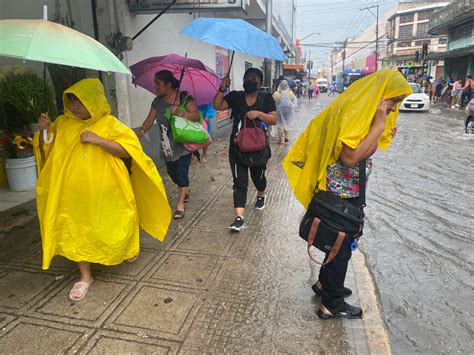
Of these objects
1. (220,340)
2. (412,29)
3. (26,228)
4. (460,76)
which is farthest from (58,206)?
(412,29)

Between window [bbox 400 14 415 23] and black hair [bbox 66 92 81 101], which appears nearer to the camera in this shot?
black hair [bbox 66 92 81 101]

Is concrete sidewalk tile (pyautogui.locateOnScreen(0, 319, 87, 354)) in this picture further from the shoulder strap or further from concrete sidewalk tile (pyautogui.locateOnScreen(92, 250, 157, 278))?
the shoulder strap

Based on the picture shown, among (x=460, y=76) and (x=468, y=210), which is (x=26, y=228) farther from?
(x=460, y=76)

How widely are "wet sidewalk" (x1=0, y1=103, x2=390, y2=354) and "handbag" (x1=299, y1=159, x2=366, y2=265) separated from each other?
0.63m

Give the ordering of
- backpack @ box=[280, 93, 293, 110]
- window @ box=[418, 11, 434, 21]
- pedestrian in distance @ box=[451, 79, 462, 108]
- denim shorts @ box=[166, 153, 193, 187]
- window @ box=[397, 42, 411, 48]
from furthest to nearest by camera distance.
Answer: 1. window @ box=[397, 42, 411, 48]
2. window @ box=[418, 11, 434, 21]
3. pedestrian in distance @ box=[451, 79, 462, 108]
4. backpack @ box=[280, 93, 293, 110]
5. denim shorts @ box=[166, 153, 193, 187]

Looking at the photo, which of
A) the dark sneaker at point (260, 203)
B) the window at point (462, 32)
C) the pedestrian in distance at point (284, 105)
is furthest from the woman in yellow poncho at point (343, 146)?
the window at point (462, 32)

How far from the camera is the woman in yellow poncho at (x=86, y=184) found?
2.89 metres

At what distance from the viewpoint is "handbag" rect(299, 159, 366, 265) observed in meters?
2.52

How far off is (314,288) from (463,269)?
1821 millimetres

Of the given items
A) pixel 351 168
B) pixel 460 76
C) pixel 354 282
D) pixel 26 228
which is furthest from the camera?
pixel 460 76

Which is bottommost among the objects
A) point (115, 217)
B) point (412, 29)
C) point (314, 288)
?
point (314, 288)

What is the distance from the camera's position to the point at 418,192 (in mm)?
6414

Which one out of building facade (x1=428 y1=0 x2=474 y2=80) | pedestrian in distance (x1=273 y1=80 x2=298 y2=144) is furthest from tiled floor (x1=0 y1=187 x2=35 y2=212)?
building facade (x1=428 y1=0 x2=474 y2=80)

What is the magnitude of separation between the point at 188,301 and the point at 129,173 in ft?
3.82
